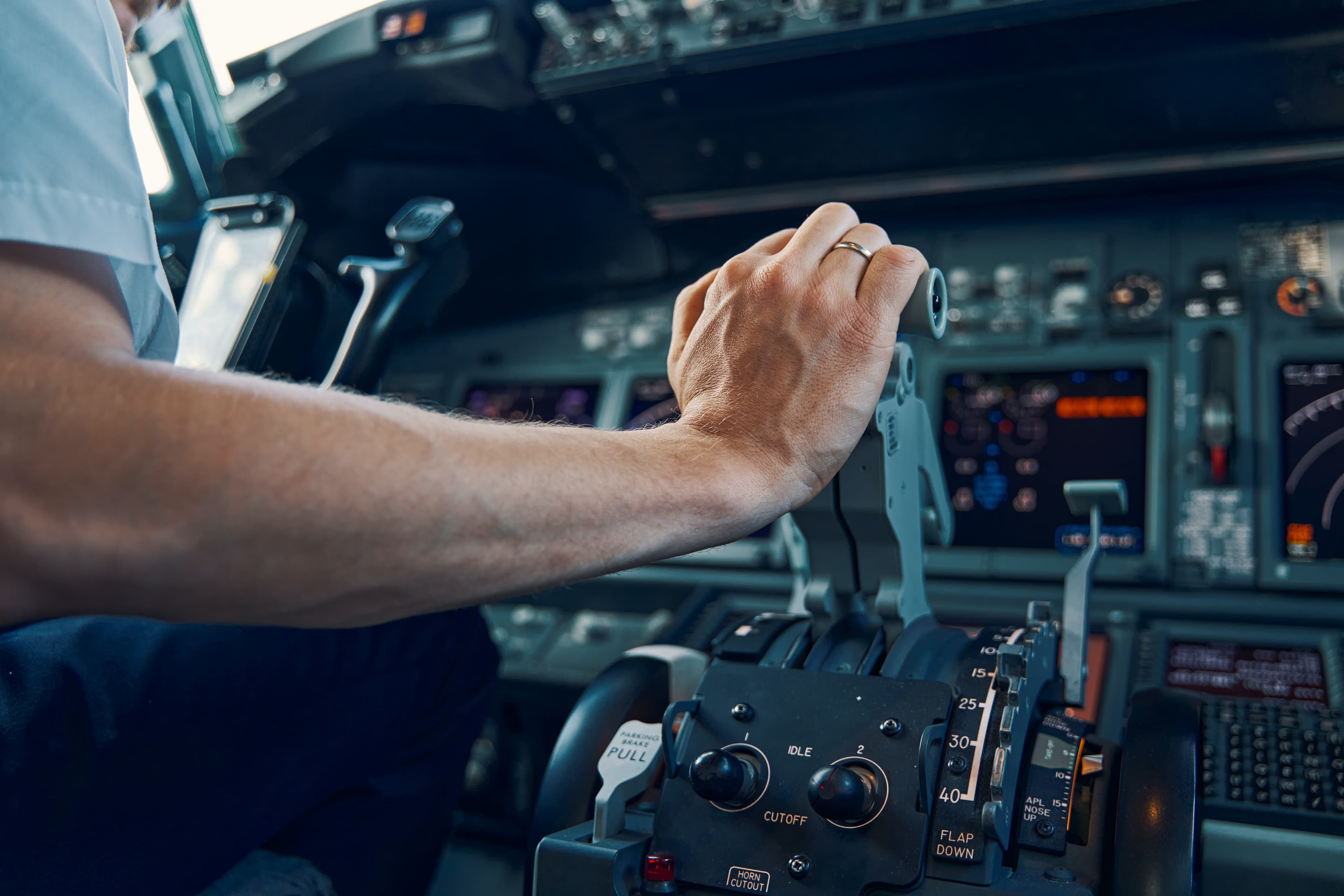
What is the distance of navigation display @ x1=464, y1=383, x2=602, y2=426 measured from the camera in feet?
9.08

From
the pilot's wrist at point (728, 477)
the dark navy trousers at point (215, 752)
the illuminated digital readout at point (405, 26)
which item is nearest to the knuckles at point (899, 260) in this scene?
the pilot's wrist at point (728, 477)

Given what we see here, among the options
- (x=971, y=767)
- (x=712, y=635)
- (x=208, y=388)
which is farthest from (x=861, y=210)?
(x=208, y=388)

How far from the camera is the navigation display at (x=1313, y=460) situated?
195cm

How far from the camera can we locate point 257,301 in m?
1.75

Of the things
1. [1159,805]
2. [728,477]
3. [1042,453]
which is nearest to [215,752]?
Result: [728,477]

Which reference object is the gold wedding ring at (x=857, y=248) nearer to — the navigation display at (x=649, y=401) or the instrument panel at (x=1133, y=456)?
the instrument panel at (x=1133, y=456)

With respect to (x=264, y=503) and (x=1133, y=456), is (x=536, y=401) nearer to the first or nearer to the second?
(x=1133, y=456)

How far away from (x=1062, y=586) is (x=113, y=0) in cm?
200

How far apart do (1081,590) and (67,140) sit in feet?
4.00

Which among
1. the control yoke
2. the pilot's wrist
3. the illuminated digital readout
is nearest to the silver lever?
the pilot's wrist

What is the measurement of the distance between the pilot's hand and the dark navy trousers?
0.53 metres

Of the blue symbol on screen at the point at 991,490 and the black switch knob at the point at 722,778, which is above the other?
the black switch knob at the point at 722,778

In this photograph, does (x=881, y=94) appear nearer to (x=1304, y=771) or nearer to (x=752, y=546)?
(x=752, y=546)

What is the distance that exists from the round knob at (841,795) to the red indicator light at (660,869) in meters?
0.16
